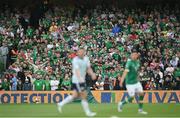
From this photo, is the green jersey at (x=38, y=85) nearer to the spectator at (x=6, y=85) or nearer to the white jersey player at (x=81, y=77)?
the spectator at (x=6, y=85)

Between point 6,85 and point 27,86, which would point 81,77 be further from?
point 6,85

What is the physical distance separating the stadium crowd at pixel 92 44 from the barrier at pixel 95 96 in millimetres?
638

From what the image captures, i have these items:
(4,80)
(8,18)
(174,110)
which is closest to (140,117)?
(174,110)

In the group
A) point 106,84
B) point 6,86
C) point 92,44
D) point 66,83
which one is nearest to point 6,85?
point 6,86

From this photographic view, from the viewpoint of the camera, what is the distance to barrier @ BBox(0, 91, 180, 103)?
30.4 m

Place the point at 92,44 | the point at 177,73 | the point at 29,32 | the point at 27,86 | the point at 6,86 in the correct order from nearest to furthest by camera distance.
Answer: the point at 27,86 < the point at 6,86 < the point at 177,73 < the point at 92,44 < the point at 29,32

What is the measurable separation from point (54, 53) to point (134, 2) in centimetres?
767

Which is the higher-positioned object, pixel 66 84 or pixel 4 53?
pixel 4 53

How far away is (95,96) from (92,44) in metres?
4.57

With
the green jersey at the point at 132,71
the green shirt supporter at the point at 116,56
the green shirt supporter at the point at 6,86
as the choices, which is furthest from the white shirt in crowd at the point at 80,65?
the green shirt supporter at the point at 116,56

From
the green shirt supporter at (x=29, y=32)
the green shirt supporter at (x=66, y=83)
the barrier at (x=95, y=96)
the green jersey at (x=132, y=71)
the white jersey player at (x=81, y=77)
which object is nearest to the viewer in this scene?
the white jersey player at (x=81, y=77)

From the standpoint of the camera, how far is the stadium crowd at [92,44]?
31750mm

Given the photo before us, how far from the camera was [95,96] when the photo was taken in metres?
30.6

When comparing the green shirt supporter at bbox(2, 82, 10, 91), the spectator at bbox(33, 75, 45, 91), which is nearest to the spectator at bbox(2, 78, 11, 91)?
the green shirt supporter at bbox(2, 82, 10, 91)
